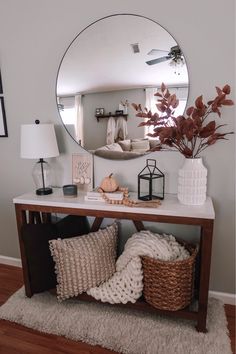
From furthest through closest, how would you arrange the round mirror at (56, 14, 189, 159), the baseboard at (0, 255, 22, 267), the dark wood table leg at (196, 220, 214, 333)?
the baseboard at (0, 255, 22, 267) < the round mirror at (56, 14, 189, 159) < the dark wood table leg at (196, 220, 214, 333)

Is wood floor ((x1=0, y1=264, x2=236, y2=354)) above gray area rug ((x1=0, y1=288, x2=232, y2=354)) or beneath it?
beneath

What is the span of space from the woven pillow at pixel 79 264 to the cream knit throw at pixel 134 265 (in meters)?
0.07

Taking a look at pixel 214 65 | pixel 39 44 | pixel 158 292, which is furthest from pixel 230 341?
pixel 39 44

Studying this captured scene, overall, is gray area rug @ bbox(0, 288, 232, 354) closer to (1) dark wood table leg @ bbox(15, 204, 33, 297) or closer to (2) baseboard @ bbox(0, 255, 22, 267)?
(1) dark wood table leg @ bbox(15, 204, 33, 297)

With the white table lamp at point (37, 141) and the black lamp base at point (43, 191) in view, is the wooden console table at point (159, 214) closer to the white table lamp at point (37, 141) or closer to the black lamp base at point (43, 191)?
the black lamp base at point (43, 191)

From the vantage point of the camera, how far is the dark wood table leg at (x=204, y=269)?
137 centimetres

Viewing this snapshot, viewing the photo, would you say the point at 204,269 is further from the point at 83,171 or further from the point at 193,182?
the point at 83,171

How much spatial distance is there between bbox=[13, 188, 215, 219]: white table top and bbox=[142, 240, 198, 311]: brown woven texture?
0.96 ft

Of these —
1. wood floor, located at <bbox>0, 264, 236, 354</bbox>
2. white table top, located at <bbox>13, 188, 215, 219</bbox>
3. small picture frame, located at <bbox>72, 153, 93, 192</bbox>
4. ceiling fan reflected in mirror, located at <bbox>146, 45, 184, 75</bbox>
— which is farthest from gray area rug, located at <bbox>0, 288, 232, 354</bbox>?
ceiling fan reflected in mirror, located at <bbox>146, 45, 184, 75</bbox>

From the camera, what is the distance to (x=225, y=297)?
177 centimetres

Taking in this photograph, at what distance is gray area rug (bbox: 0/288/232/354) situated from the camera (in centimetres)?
141

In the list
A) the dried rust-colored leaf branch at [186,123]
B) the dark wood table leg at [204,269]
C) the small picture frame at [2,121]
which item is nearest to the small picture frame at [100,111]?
the dried rust-colored leaf branch at [186,123]

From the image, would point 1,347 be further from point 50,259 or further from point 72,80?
point 72,80

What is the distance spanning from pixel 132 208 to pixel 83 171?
0.61 m
